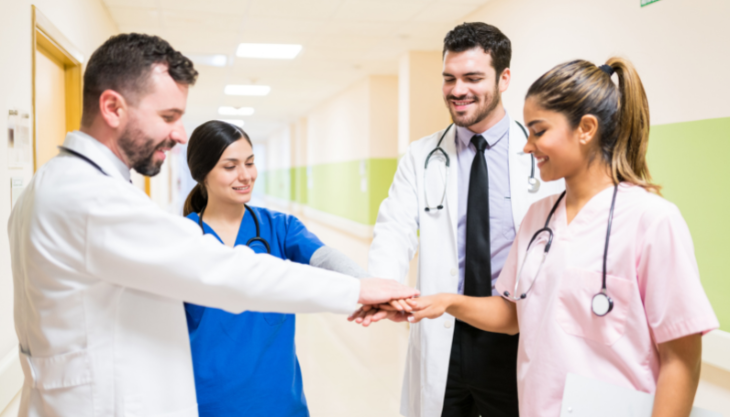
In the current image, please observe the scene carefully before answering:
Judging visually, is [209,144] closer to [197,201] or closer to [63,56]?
[197,201]

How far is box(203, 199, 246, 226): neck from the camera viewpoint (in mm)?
1627

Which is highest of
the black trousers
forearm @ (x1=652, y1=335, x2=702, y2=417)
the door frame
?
the door frame

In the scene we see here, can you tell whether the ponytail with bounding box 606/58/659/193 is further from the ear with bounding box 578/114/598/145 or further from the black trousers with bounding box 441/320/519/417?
the black trousers with bounding box 441/320/519/417

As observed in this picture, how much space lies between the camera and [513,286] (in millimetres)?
1406

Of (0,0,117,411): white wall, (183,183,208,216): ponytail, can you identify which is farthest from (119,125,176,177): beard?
(0,0,117,411): white wall

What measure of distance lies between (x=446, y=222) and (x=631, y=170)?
68 centimetres

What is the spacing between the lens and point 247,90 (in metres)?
8.16

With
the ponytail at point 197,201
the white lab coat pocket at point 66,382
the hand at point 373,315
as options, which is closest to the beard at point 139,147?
the white lab coat pocket at point 66,382

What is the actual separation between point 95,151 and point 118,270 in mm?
242

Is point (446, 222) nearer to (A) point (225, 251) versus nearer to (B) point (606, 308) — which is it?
(B) point (606, 308)

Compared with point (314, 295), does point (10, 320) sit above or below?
below

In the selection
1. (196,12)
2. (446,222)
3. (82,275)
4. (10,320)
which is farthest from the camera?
(196,12)

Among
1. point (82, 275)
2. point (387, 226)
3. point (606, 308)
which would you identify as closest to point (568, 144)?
point (606, 308)

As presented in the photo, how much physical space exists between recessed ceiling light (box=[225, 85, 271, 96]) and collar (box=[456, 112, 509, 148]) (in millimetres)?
6374
